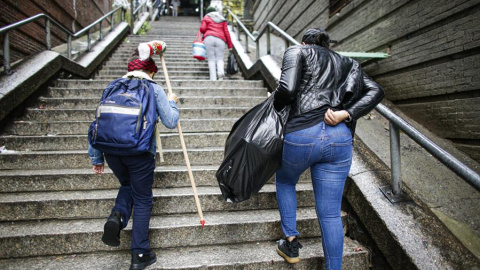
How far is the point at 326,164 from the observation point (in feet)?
5.64

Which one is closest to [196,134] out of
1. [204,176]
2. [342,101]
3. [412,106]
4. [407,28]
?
[204,176]

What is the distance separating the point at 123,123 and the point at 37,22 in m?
6.12

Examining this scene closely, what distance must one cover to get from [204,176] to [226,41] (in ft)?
12.6

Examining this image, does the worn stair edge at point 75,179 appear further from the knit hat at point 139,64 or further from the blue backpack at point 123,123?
the knit hat at point 139,64

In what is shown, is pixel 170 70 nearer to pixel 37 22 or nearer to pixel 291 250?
A: pixel 37 22

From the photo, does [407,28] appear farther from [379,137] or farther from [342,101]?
[342,101]

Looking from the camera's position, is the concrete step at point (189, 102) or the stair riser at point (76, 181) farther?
the concrete step at point (189, 102)

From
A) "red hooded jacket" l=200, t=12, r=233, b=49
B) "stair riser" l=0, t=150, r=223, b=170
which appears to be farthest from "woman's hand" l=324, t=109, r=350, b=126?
"red hooded jacket" l=200, t=12, r=233, b=49

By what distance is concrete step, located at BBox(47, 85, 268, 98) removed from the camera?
14.7ft

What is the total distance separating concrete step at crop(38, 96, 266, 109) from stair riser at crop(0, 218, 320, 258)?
2166 mm

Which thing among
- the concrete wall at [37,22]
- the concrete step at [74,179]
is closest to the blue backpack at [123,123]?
the concrete step at [74,179]

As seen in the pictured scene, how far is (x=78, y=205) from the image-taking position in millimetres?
2576

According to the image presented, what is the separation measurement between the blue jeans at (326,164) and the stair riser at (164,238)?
776 mm

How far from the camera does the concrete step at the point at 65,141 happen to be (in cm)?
331
